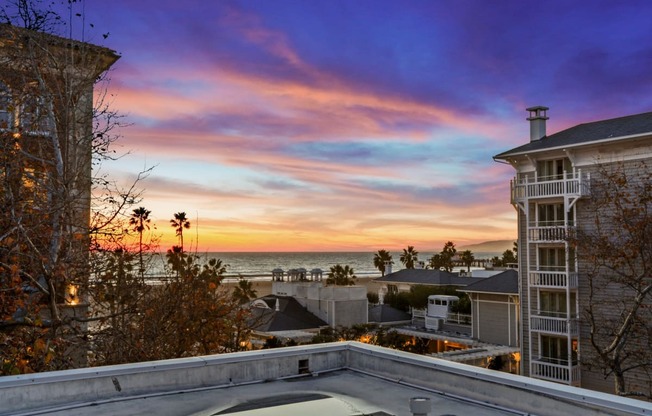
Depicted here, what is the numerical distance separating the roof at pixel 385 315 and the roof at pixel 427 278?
12299mm

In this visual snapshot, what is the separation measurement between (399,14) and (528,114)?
12.5 m

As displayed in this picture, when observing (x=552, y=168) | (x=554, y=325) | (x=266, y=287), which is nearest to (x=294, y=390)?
(x=554, y=325)

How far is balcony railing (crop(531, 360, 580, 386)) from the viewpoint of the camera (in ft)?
84.8

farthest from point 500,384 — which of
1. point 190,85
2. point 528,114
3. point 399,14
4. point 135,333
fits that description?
point 528,114

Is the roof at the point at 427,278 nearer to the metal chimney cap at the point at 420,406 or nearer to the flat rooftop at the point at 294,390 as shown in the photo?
the flat rooftop at the point at 294,390

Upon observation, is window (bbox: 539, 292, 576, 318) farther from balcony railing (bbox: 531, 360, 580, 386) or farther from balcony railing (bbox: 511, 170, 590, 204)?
balcony railing (bbox: 511, 170, 590, 204)

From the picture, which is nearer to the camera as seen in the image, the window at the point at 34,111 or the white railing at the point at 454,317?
the window at the point at 34,111

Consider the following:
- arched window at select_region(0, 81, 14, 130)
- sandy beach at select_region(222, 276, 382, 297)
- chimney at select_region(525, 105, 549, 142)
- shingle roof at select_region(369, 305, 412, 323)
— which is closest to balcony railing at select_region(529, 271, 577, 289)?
A: chimney at select_region(525, 105, 549, 142)

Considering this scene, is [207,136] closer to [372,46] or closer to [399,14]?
[372,46]

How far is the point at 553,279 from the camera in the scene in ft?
88.2

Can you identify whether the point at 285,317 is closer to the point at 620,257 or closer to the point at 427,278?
the point at 620,257

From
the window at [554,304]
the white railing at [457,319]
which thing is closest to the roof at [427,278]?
the white railing at [457,319]

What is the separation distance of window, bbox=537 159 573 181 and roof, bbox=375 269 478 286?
2736cm

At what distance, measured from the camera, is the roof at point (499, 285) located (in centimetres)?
3219
